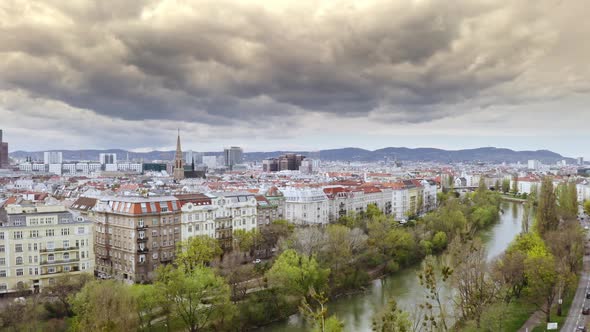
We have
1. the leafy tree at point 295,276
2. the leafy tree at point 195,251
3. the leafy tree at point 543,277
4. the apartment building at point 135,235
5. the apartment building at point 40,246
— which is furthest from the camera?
the apartment building at point 135,235

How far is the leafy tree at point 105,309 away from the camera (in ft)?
69.3

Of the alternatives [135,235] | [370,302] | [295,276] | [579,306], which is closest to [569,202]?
[579,306]

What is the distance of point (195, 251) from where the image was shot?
36.4m

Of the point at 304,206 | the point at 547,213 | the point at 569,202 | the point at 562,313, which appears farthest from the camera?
the point at 304,206

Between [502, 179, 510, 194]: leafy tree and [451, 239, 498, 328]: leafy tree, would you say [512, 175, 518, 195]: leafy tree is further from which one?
[451, 239, 498, 328]: leafy tree

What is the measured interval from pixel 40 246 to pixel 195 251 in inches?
439

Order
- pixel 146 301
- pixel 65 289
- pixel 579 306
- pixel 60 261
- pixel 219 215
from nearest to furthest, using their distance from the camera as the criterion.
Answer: pixel 146 301 < pixel 65 289 < pixel 579 306 < pixel 60 261 < pixel 219 215

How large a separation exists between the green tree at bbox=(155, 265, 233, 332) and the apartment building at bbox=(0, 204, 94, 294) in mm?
10692

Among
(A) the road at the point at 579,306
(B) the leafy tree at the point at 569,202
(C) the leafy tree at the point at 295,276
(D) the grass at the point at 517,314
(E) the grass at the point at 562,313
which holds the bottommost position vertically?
(D) the grass at the point at 517,314

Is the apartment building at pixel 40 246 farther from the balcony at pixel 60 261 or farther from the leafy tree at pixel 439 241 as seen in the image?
the leafy tree at pixel 439 241

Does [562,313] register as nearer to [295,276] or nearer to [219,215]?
[295,276]

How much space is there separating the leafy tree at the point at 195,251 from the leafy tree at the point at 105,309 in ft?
33.5

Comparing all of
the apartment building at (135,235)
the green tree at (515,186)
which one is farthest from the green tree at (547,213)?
the green tree at (515,186)

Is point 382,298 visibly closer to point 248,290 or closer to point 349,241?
point 349,241
